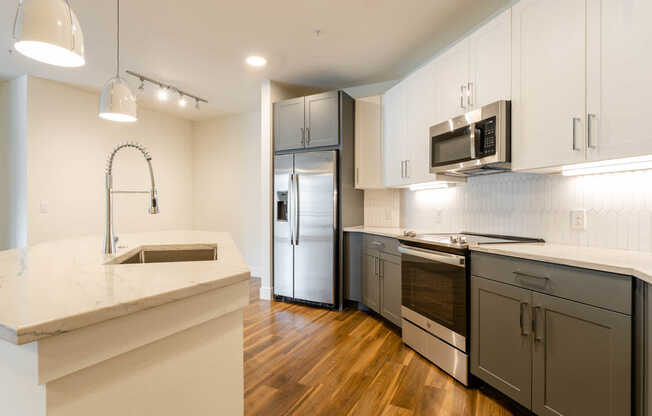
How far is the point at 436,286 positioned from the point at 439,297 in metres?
0.08

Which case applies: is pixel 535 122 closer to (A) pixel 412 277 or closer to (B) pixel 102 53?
(A) pixel 412 277

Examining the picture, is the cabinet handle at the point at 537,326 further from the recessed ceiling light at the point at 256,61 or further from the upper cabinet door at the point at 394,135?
the recessed ceiling light at the point at 256,61

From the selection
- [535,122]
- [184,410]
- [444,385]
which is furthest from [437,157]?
[184,410]

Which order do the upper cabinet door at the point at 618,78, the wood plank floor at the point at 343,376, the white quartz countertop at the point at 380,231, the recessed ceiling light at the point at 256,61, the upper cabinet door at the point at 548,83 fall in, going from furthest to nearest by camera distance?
the recessed ceiling light at the point at 256,61, the white quartz countertop at the point at 380,231, the wood plank floor at the point at 343,376, the upper cabinet door at the point at 548,83, the upper cabinet door at the point at 618,78

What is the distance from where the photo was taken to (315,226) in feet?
11.8

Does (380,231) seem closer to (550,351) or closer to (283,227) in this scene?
(283,227)

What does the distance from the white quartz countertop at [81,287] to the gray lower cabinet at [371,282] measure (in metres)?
2.03

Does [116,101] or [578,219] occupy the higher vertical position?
[116,101]

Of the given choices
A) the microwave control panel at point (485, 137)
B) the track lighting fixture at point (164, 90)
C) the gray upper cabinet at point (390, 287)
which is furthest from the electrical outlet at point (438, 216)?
the track lighting fixture at point (164, 90)

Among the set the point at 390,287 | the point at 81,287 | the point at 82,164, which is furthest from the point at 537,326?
the point at 82,164

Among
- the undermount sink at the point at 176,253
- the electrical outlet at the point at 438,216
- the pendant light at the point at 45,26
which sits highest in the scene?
the pendant light at the point at 45,26

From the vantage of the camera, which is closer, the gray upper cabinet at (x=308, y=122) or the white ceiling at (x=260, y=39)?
the white ceiling at (x=260, y=39)

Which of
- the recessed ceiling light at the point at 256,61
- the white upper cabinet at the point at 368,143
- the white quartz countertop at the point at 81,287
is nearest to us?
the white quartz countertop at the point at 81,287

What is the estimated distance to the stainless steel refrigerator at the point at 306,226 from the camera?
3.52 meters
